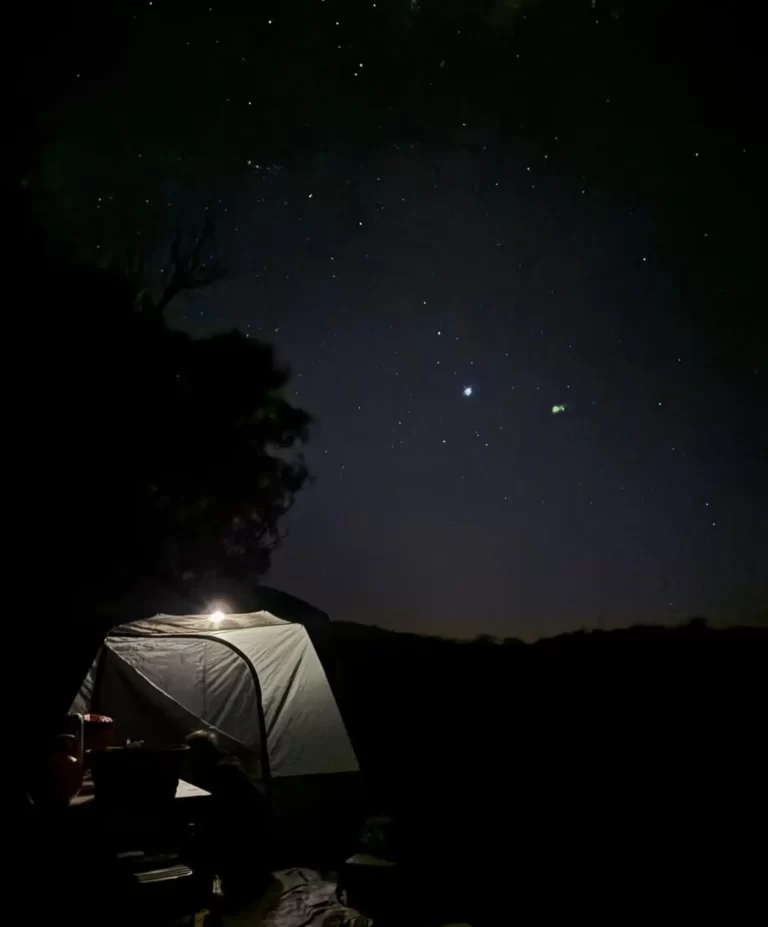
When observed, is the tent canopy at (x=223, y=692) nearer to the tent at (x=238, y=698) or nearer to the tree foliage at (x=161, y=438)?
the tent at (x=238, y=698)

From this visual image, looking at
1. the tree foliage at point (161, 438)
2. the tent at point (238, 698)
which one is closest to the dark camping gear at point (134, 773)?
the tent at point (238, 698)

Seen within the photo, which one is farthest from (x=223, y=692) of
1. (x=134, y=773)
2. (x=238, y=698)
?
(x=134, y=773)

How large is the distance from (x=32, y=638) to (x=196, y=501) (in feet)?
12.4

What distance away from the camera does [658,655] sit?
17.9 meters

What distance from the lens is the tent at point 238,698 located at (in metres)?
7.00

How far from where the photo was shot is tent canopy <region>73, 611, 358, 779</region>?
282 inches

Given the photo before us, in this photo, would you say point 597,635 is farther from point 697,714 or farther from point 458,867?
point 458,867

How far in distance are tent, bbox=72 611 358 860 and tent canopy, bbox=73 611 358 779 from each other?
10 millimetres

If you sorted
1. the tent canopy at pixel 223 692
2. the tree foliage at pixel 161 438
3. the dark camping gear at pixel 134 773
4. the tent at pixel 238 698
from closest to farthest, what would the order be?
the dark camping gear at pixel 134 773 < the tent at pixel 238 698 < the tent canopy at pixel 223 692 < the tree foliage at pixel 161 438

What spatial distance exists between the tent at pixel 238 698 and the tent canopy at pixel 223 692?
10mm

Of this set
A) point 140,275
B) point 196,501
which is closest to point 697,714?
point 196,501

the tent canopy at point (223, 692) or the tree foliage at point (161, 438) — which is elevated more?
the tree foliage at point (161, 438)

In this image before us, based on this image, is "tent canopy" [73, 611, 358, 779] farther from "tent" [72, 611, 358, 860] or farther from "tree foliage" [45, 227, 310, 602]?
"tree foliage" [45, 227, 310, 602]

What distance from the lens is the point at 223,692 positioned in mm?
7488
